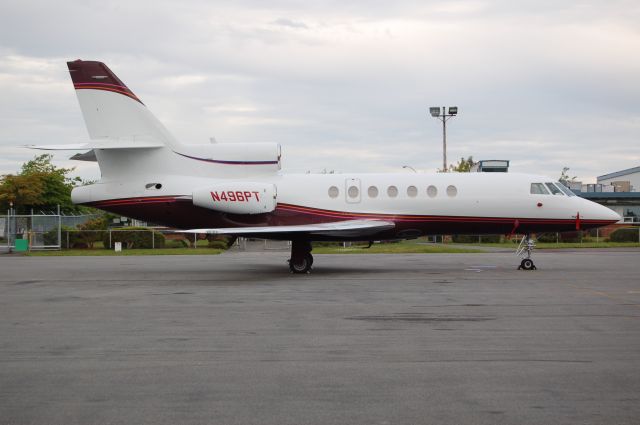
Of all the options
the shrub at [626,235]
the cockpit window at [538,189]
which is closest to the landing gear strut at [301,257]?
the cockpit window at [538,189]

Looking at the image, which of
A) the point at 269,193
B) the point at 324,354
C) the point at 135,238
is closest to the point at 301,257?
the point at 269,193

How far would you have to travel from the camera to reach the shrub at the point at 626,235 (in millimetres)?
47094

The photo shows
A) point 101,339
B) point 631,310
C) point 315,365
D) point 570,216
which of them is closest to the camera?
point 315,365

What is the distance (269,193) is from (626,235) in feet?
114

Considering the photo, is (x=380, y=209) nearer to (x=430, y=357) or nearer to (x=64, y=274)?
(x=64, y=274)

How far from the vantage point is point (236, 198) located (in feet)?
71.8

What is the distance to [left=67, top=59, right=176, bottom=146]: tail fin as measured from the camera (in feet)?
72.4

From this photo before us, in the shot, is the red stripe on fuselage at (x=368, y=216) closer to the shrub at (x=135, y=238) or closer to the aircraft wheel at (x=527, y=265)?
the aircraft wheel at (x=527, y=265)

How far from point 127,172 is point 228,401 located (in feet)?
56.4

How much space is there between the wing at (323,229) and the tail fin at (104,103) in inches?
179

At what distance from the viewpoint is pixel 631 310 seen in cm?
1261

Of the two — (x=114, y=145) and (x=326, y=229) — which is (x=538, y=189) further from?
(x=114, y=145)

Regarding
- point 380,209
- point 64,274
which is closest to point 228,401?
point 380,209

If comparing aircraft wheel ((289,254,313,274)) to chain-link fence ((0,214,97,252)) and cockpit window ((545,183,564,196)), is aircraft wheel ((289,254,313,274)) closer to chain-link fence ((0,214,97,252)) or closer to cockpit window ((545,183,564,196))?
cockpit window ((545,183,564,196))
